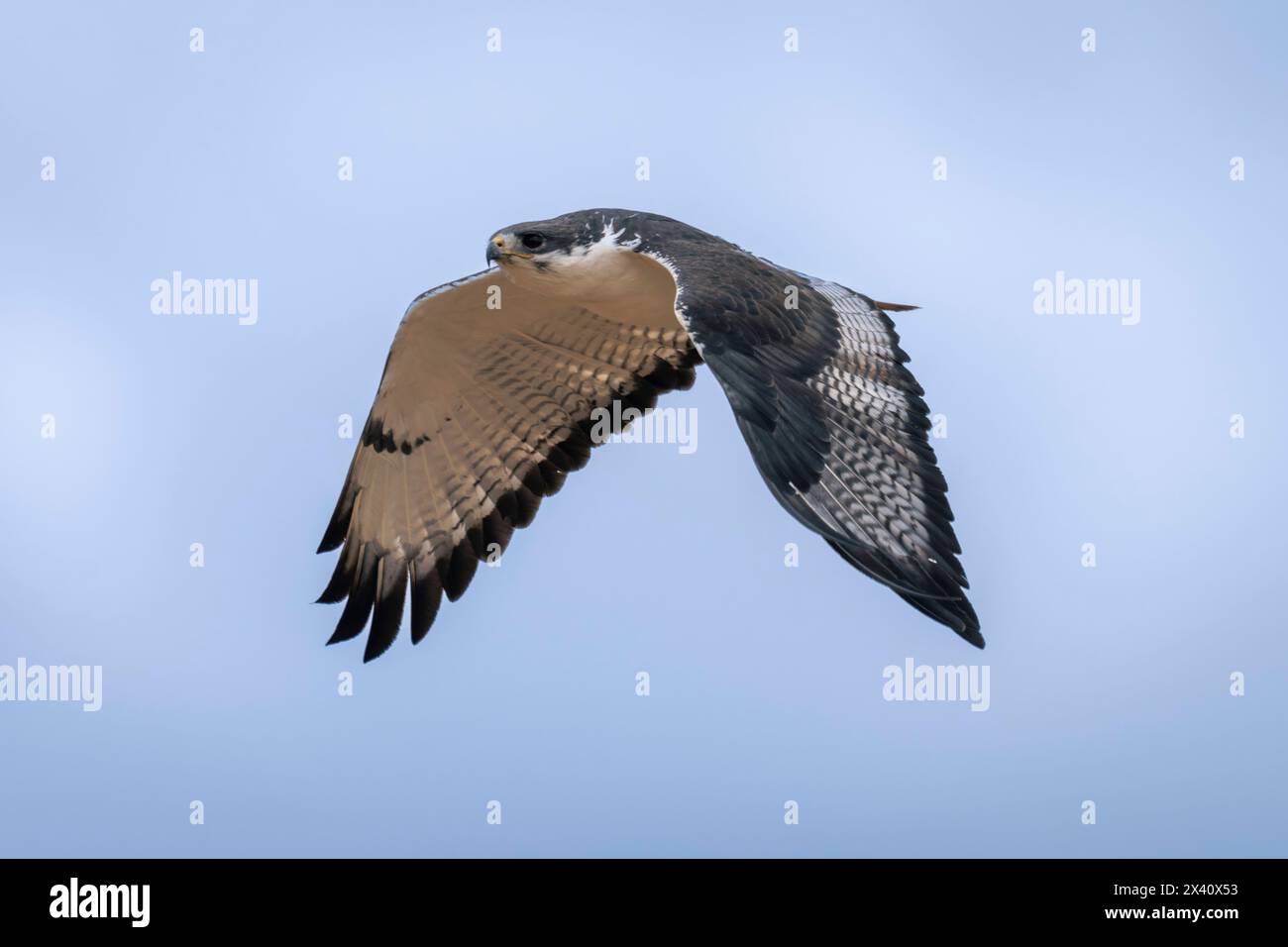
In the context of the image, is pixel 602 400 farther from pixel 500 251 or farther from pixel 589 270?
pixel 500 251

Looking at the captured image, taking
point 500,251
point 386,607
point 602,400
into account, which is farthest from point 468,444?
point 500,251

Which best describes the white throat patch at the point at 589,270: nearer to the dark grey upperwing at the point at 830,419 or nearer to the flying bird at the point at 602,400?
the flying bird at the point at 602,400

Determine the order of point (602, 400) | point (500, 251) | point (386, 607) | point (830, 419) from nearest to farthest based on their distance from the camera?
point (830, 419) → point (500, 251) → point (386, 607) → point (602, 400)

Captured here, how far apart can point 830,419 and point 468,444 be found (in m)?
2.67

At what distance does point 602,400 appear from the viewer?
354 inches

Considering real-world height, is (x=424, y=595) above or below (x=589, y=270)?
below

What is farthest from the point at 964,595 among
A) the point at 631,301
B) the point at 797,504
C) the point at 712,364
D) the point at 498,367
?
the point at 498,367

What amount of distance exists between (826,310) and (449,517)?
2403mm

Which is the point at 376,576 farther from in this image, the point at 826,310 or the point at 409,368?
the point at 826,310

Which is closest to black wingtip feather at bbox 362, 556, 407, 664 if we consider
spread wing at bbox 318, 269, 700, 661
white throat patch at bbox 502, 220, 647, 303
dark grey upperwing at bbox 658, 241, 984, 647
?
spread wing at bbox 318, 269, 700, 661

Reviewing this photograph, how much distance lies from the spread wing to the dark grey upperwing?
48.6 inches

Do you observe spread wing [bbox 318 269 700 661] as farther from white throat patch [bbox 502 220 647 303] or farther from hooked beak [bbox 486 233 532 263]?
hooked beak [bbox 486 233 532 263]

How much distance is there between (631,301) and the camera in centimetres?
837
